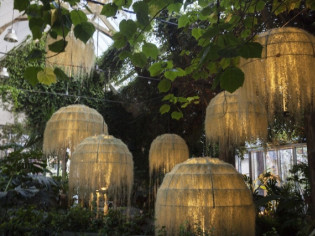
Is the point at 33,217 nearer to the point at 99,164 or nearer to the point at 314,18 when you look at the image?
the point at 99,164

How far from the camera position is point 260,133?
397cm

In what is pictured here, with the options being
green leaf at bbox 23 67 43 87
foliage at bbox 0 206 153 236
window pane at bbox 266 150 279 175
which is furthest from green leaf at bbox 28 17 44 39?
window pane at bbox 266 150 279 175

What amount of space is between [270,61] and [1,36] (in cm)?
719

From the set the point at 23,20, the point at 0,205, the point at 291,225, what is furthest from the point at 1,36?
the point at 291,225

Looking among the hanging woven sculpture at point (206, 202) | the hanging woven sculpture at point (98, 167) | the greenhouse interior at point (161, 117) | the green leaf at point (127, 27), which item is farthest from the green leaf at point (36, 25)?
the hanging woven sculpture at point (98, 167)

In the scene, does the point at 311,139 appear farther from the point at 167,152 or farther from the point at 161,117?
the point at 161,117

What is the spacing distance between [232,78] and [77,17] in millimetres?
701

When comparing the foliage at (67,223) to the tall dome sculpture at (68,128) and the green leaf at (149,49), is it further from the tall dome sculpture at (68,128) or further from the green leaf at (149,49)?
the green leaf at (149,49)

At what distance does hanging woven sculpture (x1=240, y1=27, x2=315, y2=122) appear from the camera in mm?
2033

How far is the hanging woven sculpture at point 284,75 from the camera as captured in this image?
203cm

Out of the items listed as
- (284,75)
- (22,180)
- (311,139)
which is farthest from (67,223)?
(284,75)

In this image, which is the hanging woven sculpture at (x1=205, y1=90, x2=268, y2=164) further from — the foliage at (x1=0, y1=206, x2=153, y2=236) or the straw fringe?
the foliage at (x1=0, y1=206, x2=153, y2=236)

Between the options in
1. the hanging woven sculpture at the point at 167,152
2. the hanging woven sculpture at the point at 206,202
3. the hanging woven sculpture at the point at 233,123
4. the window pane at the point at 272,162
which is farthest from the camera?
the window pane at the point at 272,162

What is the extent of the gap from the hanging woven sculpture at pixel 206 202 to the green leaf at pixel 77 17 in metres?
2.07
